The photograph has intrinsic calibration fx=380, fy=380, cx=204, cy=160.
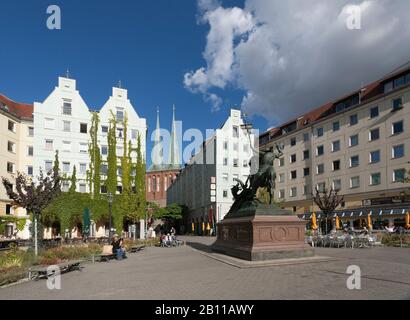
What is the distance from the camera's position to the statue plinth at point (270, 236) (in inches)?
635

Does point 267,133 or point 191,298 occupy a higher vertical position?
point 267,133

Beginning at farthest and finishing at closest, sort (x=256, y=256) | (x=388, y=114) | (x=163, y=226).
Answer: (x=163, y=226), (x=388, y=114), (x=256, y=256)

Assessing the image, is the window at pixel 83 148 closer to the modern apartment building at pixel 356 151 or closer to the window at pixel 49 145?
the window at pixel 49 145

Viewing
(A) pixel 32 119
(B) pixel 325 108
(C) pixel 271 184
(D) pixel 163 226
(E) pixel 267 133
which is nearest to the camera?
(C) pixel 271 184

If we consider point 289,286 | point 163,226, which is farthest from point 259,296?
point 163,226

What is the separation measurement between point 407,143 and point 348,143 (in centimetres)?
986

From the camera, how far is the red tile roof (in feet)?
168

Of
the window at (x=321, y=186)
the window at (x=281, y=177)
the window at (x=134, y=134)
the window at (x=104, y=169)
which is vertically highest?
the window at (x=134, y=134)

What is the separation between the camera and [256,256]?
15727mm

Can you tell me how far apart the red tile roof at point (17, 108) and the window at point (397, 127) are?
46.6 m

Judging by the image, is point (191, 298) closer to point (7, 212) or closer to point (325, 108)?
point (7, 212)

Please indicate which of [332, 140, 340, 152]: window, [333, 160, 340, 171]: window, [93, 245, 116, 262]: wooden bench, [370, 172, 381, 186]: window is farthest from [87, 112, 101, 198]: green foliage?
[370, 172, 381, 186]: window

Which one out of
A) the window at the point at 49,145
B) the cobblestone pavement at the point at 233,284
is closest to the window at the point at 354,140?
the cobblestone pavement at the point at 233,284

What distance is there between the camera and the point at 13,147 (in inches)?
1983
